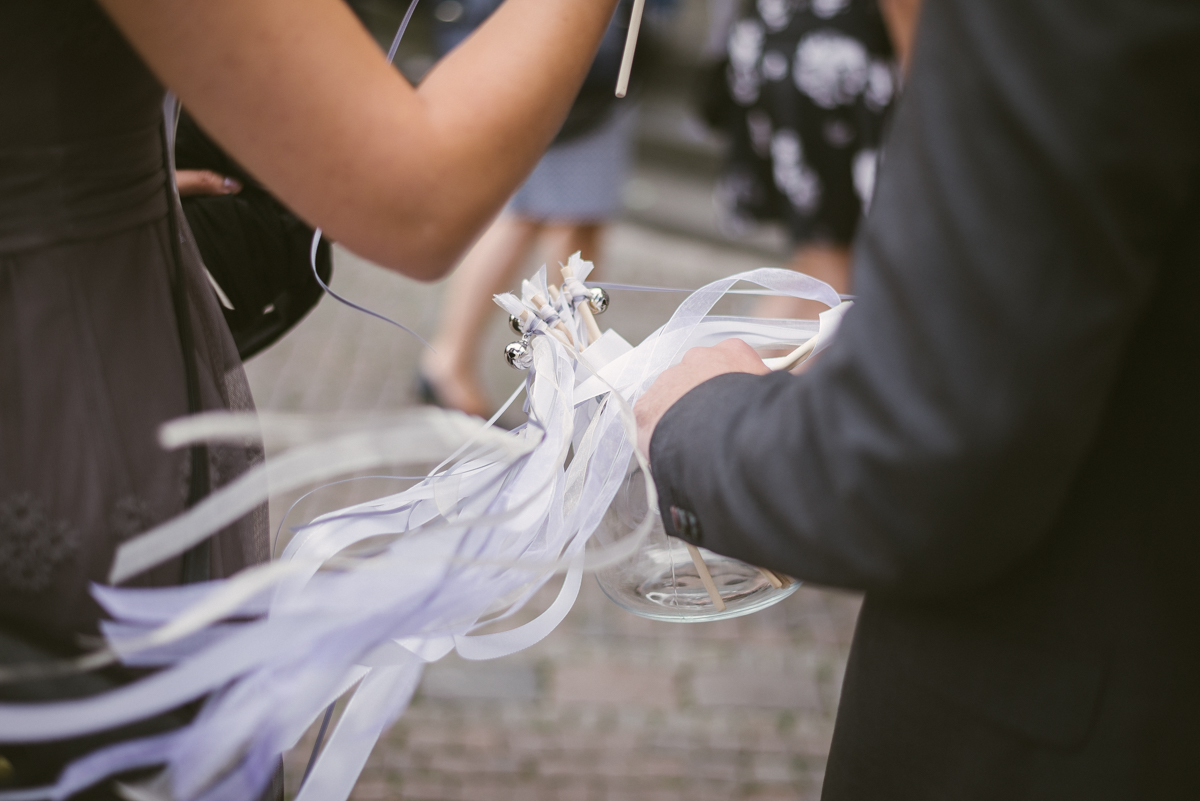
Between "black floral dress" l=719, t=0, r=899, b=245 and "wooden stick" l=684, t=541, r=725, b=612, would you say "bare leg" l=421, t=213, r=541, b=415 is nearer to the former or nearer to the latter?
"black floral dress" l=719, t=0, r=899, b=245

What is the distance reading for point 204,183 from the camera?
125 cm

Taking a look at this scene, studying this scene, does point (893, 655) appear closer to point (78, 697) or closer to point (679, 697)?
point (78, 697)

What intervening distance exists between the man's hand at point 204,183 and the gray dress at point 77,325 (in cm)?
26

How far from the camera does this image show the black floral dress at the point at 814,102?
292 cm

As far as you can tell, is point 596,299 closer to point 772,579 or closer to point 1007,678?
point 772,579

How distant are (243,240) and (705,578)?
2.31ft

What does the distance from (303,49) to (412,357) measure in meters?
3.55

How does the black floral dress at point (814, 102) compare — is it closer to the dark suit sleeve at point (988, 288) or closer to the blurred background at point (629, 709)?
the blurred background at point (629, 709)

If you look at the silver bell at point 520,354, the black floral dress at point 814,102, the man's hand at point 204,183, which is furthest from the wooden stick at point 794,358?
the black floral dress at point 814,102

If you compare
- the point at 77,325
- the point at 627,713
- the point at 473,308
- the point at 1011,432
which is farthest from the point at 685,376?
the point at 473,308

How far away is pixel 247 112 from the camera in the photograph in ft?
2.53

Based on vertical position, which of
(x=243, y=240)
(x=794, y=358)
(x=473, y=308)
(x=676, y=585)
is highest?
(x=243, y=240)

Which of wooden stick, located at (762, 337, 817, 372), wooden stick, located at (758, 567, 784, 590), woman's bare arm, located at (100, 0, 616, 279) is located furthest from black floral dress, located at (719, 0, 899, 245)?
woman's bare arm, located at (100, 0, 616, 279)

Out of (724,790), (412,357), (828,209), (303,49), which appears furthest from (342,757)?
(412,357)
